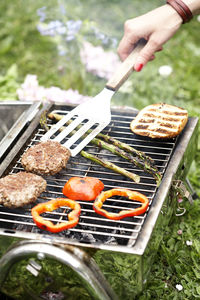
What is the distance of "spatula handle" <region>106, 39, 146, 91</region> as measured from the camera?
3.56 meters

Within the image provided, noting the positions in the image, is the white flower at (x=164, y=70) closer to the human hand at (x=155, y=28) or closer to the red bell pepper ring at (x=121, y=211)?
the human hand at (x=155, y=28)

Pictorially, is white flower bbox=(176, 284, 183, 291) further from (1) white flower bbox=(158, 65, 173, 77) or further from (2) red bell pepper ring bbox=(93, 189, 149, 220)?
(1) white flower bbox=(158, 65, 173, 77)

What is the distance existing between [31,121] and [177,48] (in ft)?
15.6

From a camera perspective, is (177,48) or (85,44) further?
(177,48)

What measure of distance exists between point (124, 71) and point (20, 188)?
1.49 m

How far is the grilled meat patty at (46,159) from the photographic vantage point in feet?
10.5

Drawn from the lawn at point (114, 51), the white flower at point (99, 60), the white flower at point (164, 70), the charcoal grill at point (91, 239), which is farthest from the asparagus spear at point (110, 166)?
the white flower at point (164, 70)

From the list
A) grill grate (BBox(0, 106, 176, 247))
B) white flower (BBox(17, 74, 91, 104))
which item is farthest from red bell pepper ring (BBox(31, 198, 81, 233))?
white flower (BBox(17, 74, 91, 104))

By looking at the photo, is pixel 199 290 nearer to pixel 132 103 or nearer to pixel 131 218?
pixel 131 218

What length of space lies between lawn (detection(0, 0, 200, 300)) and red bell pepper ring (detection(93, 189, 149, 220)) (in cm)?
112

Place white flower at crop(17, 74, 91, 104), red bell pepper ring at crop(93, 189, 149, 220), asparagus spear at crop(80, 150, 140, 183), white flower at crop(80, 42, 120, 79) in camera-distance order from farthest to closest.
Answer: white flower at crop(80, 42, 120, 79)
white flower at crop(17, 74, 91, 104)
asparagus spear at crop(80, 150, 140, 183)
red bell pepper ring at crop(93, 189, 149, 220)

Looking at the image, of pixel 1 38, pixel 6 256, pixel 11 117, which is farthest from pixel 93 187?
pixel 1 38

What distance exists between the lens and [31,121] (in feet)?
13.0

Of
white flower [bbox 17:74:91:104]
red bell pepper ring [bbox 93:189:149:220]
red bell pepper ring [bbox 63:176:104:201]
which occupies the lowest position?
white flower [bbox 17:74:91:104]
